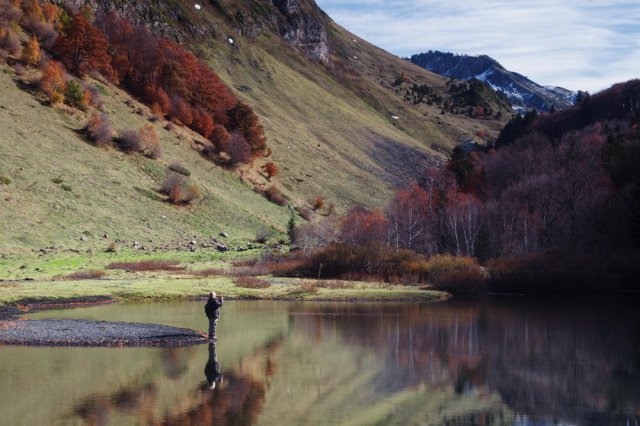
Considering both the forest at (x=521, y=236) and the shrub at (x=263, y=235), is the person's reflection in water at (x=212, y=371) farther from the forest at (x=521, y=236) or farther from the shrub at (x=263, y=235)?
the shrub at (x=263, y=235)

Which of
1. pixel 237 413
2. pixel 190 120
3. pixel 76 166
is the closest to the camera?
pixel 237 413

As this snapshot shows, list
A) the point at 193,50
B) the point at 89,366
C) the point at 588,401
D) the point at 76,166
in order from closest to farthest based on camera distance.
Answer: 1. the point at 588,401
2. the point at 89,366
3. the point at 76,166
4. the point at 193,50

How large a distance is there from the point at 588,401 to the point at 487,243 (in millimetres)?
43755

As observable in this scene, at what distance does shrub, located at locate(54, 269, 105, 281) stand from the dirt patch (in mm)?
16754

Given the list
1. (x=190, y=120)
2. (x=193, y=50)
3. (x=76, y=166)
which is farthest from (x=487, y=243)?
(x=193, y=50)

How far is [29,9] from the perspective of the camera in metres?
106

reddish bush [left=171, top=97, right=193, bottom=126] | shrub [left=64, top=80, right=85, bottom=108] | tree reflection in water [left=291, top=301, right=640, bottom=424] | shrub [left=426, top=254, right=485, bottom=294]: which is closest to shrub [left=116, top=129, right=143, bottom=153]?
shrub [left=64, top=80, right=85, bottom=108]

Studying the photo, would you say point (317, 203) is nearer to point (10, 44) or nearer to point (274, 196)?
point (274, 196)

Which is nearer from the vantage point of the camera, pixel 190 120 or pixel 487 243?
pixel 487 243

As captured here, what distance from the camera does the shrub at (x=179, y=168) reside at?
95500 mm

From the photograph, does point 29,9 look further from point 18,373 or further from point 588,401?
point 588,401

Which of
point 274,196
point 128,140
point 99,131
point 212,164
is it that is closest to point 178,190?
point 128,140

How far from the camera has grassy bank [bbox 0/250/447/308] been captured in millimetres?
46438

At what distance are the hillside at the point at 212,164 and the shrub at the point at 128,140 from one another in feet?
4.98
